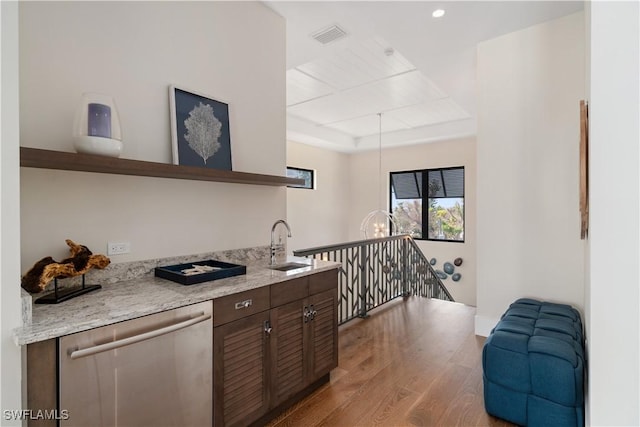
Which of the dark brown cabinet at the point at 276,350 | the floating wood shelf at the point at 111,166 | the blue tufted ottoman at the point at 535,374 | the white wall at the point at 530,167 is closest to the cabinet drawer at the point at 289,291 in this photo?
A: the dark brown cabinet at the point at 276,350

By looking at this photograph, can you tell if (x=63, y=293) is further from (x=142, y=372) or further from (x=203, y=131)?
(x=203, y=131)

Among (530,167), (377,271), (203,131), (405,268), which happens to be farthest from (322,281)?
(405,268)

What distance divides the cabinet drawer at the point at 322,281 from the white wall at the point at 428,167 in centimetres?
495

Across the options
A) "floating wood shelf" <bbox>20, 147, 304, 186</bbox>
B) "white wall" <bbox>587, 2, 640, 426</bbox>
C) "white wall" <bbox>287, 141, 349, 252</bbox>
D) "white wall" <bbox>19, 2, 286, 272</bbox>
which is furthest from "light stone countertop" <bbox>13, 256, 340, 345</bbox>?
"white wall" <bbox>287, 141, 349, 252</bbox>

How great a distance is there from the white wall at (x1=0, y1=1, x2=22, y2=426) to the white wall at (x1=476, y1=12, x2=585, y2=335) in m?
3.55

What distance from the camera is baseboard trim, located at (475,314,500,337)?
3.22m

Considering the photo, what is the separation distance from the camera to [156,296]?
155 centimetres

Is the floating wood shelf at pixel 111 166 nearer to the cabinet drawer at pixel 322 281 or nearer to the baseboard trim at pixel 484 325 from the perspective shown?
the cabinet drawer at pixel 322 281

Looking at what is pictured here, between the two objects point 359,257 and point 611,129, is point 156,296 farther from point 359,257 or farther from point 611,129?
point 359,257

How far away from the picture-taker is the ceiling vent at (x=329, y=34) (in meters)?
2.94

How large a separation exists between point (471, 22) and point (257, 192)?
251cm

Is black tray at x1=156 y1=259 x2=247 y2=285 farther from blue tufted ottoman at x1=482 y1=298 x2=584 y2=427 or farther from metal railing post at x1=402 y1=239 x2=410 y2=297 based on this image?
metal railing post at x1=402 y1=239 x2=410 y2=297

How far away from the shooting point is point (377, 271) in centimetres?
437

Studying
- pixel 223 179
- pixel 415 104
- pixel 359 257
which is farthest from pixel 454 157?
pixel 223 179
